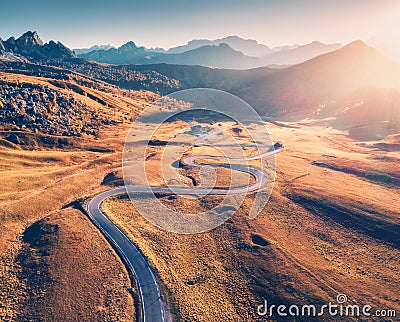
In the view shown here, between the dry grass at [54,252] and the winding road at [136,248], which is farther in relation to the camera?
the winding road at [136,248]

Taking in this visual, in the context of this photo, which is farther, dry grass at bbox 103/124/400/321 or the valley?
dry grass at bbox 103/124/400/321

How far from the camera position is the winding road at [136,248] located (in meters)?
44.0

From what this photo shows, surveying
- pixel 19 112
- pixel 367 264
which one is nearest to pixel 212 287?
pixel 367 264

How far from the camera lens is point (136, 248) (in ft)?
192

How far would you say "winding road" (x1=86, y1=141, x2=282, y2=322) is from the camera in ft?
144

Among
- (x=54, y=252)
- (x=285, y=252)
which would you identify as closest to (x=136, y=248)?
(x=54, y=252)

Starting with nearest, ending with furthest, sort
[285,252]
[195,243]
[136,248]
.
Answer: [136,248]
[285,252]
[195,243]

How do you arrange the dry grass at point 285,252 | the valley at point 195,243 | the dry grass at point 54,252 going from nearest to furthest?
the dry grass at point 54,252, the valley at point 195,243, the dry grass at point 285,252

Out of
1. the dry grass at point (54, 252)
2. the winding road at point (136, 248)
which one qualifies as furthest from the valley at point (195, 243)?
the winding road at point (136, 248)

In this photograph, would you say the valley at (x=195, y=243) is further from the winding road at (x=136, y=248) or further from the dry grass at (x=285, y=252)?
the winding road at (x=136, y=248)

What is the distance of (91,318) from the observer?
4203 cm

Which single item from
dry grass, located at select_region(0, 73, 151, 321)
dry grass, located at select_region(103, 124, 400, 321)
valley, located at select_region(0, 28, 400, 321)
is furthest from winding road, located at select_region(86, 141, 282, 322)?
dry grass, located at select_region(0, 73, 151, 321)

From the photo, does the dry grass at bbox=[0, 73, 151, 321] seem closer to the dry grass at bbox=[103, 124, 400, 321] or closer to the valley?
the valley

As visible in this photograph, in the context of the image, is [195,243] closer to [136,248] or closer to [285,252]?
[136,248]
